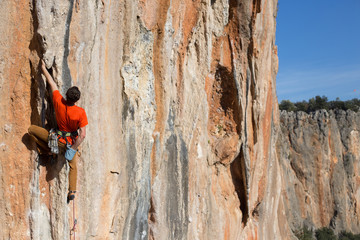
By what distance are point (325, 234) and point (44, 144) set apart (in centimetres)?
2474

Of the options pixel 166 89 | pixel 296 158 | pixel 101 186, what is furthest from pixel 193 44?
pixel 296 158

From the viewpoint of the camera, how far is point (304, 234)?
23.1 m

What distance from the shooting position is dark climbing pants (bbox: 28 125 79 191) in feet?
Answer: 13.4

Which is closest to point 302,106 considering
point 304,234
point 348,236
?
point 348,236

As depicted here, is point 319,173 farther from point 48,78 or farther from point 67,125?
point 48,78

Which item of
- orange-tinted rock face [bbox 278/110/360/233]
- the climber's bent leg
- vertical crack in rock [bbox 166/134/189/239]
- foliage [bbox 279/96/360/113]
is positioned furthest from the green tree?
the climber's bent leg

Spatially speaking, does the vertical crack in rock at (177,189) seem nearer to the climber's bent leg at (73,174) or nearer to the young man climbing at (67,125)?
the climber's bent leg at (73,174)

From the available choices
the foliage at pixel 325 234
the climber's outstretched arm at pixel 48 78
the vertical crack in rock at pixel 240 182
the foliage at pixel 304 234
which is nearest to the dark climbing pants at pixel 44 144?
the climber's outstretched arm at pixel 48 78

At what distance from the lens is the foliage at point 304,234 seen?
73.4ft

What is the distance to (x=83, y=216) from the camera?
455 cm

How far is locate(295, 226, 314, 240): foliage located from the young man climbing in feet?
68.5

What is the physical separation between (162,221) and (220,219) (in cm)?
233

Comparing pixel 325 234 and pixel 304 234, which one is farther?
pixel 325 234

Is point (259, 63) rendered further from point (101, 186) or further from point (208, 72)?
point (101, 186)
